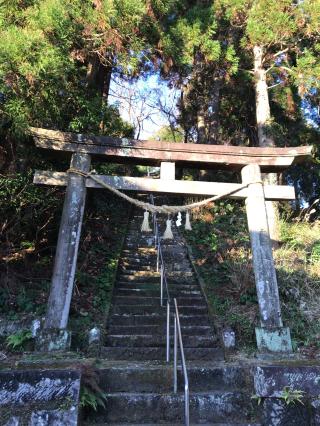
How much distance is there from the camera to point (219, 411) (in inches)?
163

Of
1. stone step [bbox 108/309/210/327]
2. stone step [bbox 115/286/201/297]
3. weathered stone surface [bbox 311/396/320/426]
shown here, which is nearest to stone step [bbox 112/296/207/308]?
stone step [bbox 115/286/201/297]

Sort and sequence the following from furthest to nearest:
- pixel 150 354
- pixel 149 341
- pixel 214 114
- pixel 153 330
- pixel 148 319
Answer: pixel 214 114, pixel 148 319, pixel 153 330, pixel 149 341, pixel 150 354

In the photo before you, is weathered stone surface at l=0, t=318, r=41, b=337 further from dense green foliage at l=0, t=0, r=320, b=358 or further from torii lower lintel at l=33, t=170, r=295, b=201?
torii lower lintel at l=33, t=170, r=295, b=201

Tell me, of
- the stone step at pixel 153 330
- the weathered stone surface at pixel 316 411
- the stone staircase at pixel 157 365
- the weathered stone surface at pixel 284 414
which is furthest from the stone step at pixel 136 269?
the weathered stone surface at pixel 316 411

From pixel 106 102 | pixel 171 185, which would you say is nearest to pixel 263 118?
pixel 106 102

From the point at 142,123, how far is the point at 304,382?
1402 centimetres

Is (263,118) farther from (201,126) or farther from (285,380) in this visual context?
(285,380)

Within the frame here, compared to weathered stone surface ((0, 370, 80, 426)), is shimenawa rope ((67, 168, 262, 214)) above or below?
above

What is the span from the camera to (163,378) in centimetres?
439

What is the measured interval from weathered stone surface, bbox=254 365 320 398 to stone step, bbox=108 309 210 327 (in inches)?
75.4

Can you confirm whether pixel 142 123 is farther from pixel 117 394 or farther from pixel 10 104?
pixel 117 394

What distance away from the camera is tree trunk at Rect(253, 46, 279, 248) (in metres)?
8.84

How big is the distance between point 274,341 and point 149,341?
1788 millimetres

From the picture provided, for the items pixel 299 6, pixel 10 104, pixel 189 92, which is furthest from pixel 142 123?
pixel 10 104
